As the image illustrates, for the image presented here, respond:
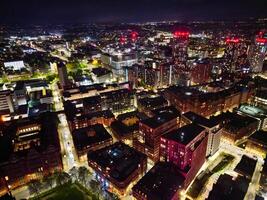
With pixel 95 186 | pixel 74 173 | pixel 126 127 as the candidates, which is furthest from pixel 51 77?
pixel 95 186

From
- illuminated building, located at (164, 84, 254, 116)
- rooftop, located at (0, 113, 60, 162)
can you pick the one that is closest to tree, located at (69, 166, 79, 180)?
rooftop, located at (0, 113, 60, 162)

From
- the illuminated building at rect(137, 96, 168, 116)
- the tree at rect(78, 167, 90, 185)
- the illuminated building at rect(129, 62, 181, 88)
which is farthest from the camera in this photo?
the illuminated building at rect(129, 62, 181, 88)

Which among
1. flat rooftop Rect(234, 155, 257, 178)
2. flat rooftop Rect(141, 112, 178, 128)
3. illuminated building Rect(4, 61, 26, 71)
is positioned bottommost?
flat rooftop Rect(234, 155, 257, 178)

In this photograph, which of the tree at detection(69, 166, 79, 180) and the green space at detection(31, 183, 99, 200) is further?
the tree at detection(69, 166, 79, 180)

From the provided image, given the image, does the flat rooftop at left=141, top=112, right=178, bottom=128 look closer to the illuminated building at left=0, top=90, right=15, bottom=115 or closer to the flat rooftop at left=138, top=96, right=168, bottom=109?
the flat rooftop at left=138, top=96, right=168, bottom=109

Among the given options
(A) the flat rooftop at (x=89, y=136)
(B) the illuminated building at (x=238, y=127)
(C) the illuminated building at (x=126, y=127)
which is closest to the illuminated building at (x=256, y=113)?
(B) the illuminated building at (x=238, y=127)

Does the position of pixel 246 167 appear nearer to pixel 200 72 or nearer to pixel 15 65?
pixel 200 72
